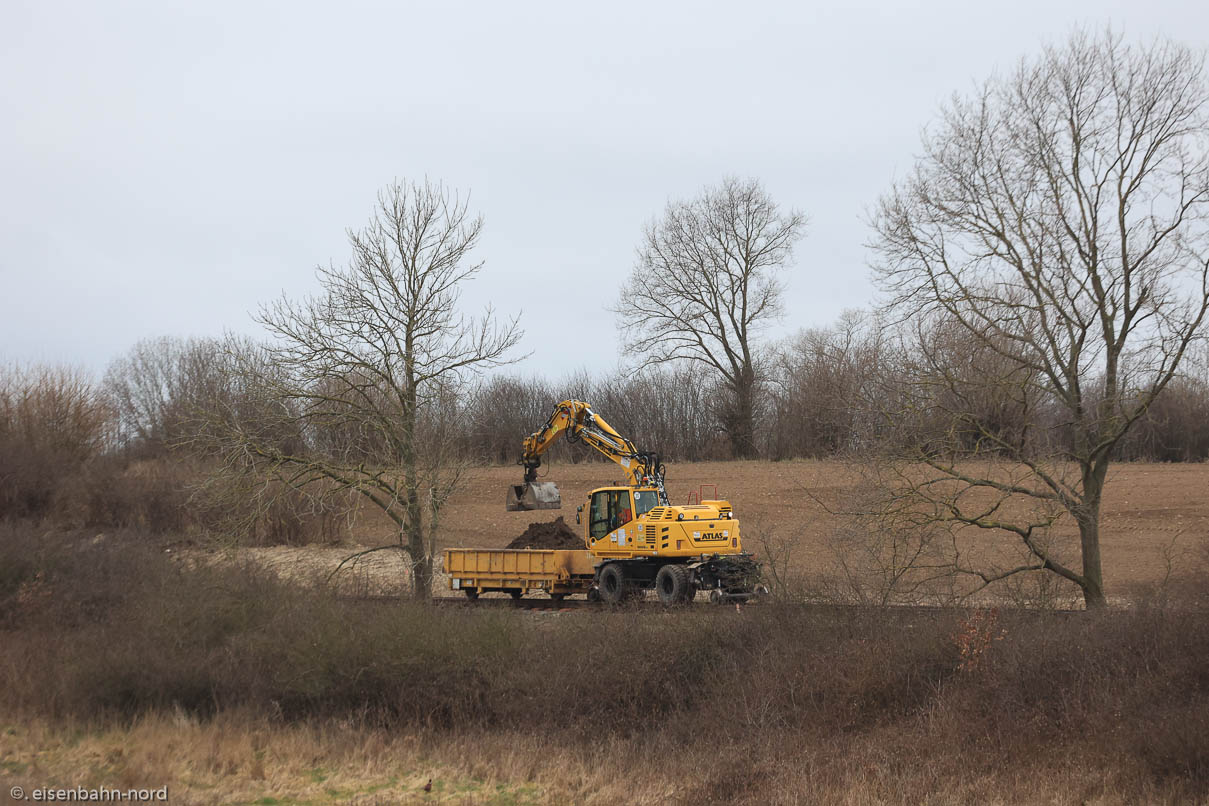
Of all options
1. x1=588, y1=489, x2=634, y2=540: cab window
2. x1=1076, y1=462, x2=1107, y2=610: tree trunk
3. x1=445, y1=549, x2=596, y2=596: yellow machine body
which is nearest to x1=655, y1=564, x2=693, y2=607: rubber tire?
x1=588, y1=489, x2=634, y2=540: cab window

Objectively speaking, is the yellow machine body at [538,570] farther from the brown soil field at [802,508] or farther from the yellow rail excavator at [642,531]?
the brown soil field at [802,508]

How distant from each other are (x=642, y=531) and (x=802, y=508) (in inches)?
732

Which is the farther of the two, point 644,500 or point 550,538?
point 550,538

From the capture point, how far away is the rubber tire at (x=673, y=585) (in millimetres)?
20453

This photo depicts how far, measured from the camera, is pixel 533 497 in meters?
21.0

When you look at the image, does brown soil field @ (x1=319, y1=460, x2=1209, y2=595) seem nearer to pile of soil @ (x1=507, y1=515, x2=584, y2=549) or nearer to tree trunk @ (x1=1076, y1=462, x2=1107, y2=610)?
tree trunk @ (x1=1076, y1=462, x2=1107, y2=610)

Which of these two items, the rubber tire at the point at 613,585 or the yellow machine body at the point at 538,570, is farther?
the yellow machine body at the point at 538,570

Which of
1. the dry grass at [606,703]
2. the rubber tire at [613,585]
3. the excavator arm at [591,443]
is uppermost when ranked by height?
the excavator arm at [591,443]

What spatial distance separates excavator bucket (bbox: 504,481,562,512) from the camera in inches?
819

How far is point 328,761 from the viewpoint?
561 inches

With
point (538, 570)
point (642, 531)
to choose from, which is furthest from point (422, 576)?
point (642, 531)

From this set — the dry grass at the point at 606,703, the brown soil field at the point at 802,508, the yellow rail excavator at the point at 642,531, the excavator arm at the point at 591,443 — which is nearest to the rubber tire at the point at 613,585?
the yellow rail excavator at the point at 642,531

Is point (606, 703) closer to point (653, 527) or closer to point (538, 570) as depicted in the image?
point (653, 527)

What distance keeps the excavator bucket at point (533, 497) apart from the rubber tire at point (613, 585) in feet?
6.65
